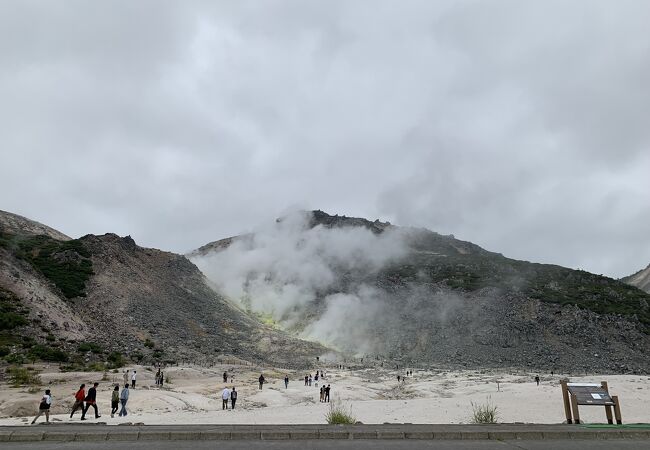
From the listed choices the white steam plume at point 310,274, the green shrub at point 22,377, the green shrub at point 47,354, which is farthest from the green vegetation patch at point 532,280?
the green shrub at point 22,377

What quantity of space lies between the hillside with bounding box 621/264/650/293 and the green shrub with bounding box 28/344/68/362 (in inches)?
6615

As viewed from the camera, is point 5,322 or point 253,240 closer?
point 5,322

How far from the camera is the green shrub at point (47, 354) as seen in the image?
44875mm

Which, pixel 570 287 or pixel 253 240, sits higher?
pixel 253 240

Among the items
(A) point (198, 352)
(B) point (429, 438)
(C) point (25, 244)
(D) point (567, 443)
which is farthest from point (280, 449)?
(C) point (25, 244)

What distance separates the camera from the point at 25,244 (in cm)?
8219

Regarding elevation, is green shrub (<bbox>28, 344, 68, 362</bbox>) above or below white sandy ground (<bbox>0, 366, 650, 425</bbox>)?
above

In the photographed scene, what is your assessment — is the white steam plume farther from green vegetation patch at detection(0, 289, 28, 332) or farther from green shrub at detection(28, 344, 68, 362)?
green vegetation patch at detection(0, 289, 28, 332)

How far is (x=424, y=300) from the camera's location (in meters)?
91.6

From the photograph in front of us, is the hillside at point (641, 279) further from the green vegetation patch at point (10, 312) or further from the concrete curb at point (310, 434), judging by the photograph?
the concrete curb at point (310, 434)

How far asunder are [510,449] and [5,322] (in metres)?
52.8

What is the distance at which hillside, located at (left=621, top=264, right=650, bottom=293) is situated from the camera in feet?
522

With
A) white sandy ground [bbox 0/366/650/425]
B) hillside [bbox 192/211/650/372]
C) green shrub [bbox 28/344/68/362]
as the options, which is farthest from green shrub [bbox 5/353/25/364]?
hillside [bbox 192/211/650/372]

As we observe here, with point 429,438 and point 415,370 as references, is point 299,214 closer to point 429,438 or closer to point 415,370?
point 415,370
